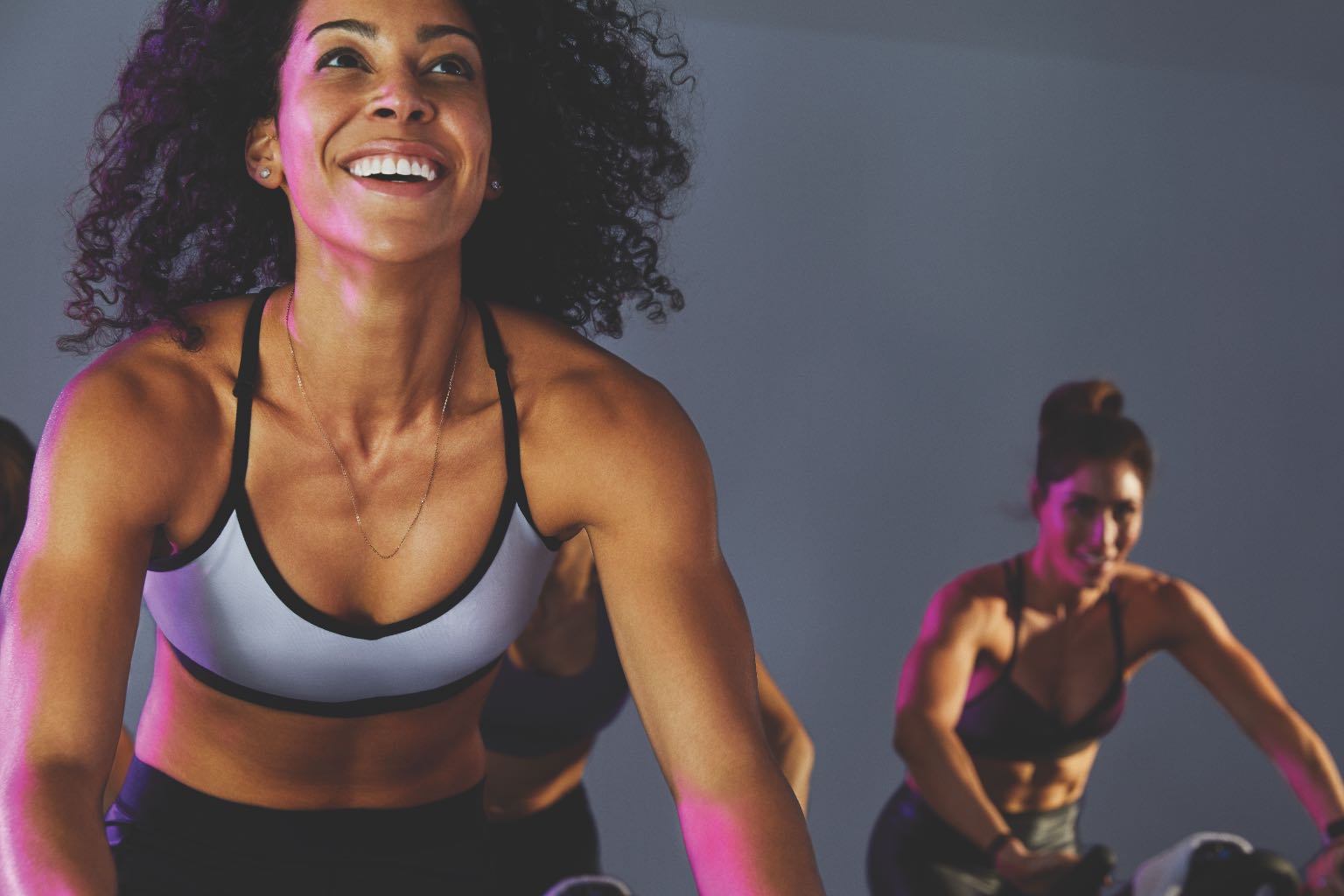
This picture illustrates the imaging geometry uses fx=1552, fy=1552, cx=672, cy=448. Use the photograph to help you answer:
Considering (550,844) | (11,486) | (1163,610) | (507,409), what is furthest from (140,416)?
(1163,610)

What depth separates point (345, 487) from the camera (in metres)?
1.32

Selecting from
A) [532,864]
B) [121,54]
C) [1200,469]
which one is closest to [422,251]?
[532,864]

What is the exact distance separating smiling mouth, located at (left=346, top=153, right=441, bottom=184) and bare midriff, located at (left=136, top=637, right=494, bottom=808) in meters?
0.46

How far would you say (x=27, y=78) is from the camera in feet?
10.9

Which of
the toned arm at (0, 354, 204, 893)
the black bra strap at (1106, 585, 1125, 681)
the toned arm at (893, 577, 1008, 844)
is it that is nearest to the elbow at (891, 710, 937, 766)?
the toned arm at (893, 577, 1008, 844)

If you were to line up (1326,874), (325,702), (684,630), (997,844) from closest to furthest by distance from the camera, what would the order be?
(684,630) → (325,702) → (1326,874) → (997,844)

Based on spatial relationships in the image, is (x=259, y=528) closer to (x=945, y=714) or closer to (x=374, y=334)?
(x=374, y=334)

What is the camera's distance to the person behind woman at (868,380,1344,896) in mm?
2646

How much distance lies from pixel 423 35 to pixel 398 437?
0.34m

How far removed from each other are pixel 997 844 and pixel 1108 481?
2.21ft

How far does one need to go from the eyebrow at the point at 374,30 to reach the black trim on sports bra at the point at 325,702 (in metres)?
0.54

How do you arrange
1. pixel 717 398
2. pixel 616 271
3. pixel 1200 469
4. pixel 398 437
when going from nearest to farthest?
pixel 398 437, pixel 616 271, pixel 717 398, pixel 1200 469

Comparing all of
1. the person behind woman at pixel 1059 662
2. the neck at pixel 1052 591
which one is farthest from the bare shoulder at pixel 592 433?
the neck at pixel 1052 591

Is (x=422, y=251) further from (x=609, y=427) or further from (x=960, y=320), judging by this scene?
(x=960, y=320)
